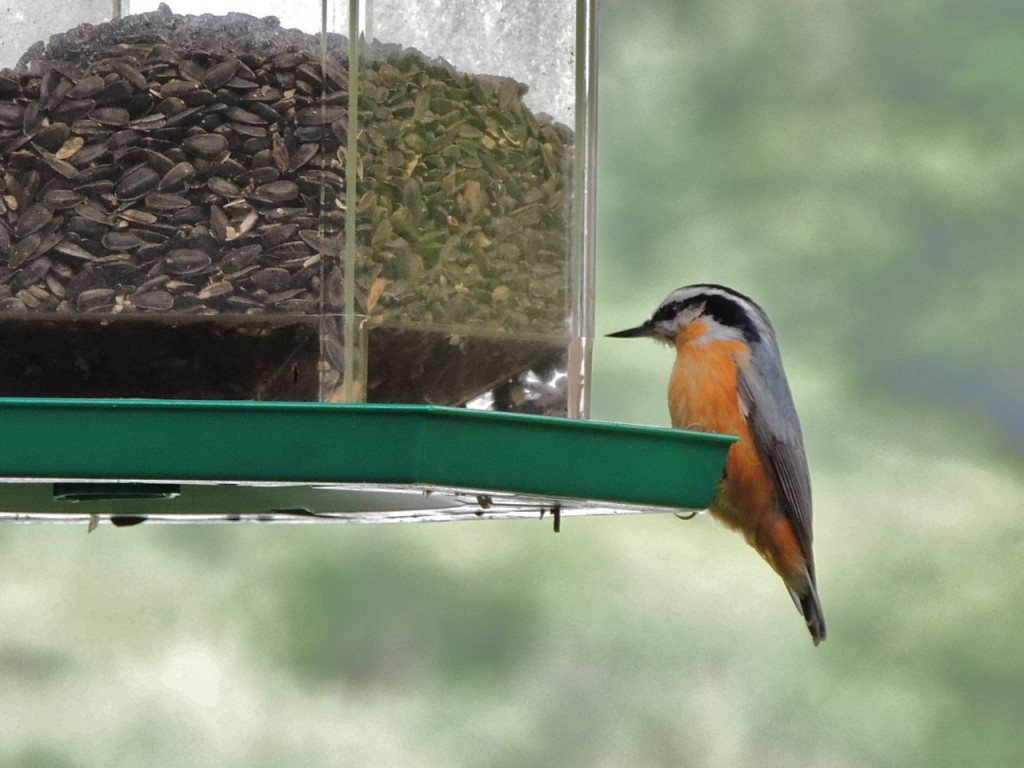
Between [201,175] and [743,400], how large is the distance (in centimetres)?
208

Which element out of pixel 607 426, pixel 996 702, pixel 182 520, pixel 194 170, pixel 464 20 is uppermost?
pixel 464 20

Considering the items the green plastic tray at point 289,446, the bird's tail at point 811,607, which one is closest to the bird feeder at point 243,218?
the green plastic tray at point 289,446

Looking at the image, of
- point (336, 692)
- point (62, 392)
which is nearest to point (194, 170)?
point (62, 392)

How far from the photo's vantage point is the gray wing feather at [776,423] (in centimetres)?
480

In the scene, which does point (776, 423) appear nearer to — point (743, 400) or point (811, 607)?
point (743, 400)

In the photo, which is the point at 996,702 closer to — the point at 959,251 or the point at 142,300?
the point at 959,251

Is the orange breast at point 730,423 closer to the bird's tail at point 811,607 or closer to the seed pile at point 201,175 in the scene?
the bird's tail at point 811,607

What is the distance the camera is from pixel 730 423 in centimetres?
483

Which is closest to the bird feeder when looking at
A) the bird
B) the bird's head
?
the bird

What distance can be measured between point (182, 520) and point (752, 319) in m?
1.90

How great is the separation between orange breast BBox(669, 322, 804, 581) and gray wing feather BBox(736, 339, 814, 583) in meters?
0.03

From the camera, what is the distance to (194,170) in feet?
10.2

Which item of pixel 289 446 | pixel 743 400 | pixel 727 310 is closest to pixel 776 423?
pixel 743 400

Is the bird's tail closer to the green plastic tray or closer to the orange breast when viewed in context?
the orange breast
